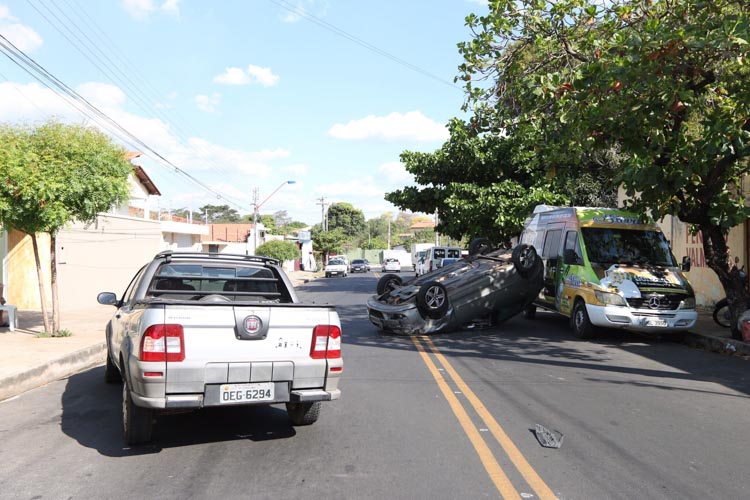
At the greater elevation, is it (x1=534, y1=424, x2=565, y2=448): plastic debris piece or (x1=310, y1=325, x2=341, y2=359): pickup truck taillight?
(x1=310, y1=325, x2=341, y2=359): pickup truck taillight

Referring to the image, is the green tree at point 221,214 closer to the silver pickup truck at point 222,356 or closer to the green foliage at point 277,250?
the green foliage at point 277,250

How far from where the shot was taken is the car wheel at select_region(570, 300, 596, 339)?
39.3 feet

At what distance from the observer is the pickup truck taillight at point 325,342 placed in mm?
5300

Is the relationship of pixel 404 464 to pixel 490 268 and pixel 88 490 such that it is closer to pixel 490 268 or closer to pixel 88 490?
pixel 88 490

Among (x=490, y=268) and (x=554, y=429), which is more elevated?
(x=490, y=268)

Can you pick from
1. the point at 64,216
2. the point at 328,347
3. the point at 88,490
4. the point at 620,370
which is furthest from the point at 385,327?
the point at 88,490

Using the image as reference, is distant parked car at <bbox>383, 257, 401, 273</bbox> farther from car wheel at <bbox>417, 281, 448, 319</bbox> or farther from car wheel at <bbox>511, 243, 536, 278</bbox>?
car wheel at <bbox>417, 281, 448, 319</bbox>

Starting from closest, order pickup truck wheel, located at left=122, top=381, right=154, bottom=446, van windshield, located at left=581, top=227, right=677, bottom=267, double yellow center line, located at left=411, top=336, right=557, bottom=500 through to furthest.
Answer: double yellow center line, located at left=411, top=336, right=557, bottom=500 → pickup truck wheel, located at left=122, top=381, right=154, bottom=446 → van windshield, located at left=581, top=227, right=677, bottom=267

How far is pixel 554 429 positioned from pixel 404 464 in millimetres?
1795

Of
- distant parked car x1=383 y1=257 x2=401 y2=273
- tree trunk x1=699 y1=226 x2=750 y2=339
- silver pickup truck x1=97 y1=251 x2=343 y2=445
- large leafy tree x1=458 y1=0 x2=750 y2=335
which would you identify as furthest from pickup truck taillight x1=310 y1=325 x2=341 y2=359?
distant parked car x1=383 y1=257 x2=401 y2=273

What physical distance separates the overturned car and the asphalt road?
3349mm

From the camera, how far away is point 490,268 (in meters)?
13.3

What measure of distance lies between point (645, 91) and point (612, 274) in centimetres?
343

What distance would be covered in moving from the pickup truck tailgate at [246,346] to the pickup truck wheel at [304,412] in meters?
0.64
